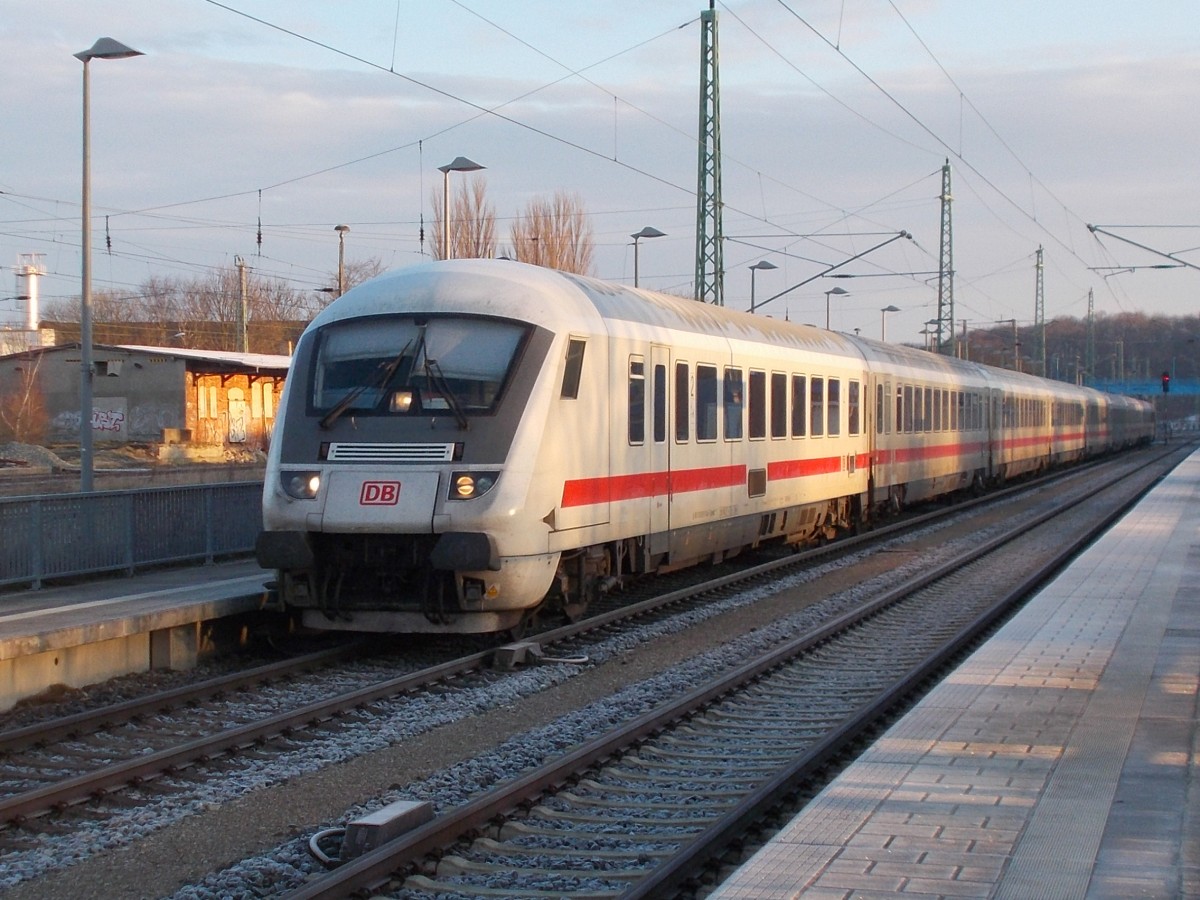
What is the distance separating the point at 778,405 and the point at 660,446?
4.25m

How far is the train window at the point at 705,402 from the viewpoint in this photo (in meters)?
14.7

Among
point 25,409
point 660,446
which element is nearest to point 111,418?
point 25,409

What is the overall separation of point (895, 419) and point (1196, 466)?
93.2 feet

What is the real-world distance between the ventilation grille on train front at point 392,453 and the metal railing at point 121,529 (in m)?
3.34

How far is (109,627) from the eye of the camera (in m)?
10.4

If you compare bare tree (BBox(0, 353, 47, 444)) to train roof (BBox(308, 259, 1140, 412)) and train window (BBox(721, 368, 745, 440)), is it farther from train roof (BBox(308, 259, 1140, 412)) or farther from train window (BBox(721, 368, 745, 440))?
train roof (BBox(308, 259, 1140, 412))

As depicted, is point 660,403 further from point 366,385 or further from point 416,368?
point 366,385

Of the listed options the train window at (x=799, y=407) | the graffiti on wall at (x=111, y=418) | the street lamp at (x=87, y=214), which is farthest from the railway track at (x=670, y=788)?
the graffiti on wall at (x=111, y=418)

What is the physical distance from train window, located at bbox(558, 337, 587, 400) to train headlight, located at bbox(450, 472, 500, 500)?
3.67 ft

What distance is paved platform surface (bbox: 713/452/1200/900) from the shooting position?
202 inches

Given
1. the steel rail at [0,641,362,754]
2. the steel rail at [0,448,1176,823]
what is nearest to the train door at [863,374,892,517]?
the steel rail at [0,448,1176,823]

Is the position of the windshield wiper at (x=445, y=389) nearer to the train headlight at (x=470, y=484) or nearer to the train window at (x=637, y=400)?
the train headlight at (x=470, y=484)

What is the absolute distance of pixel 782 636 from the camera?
42.3 ft

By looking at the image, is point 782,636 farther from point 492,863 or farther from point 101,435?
point 101,435
